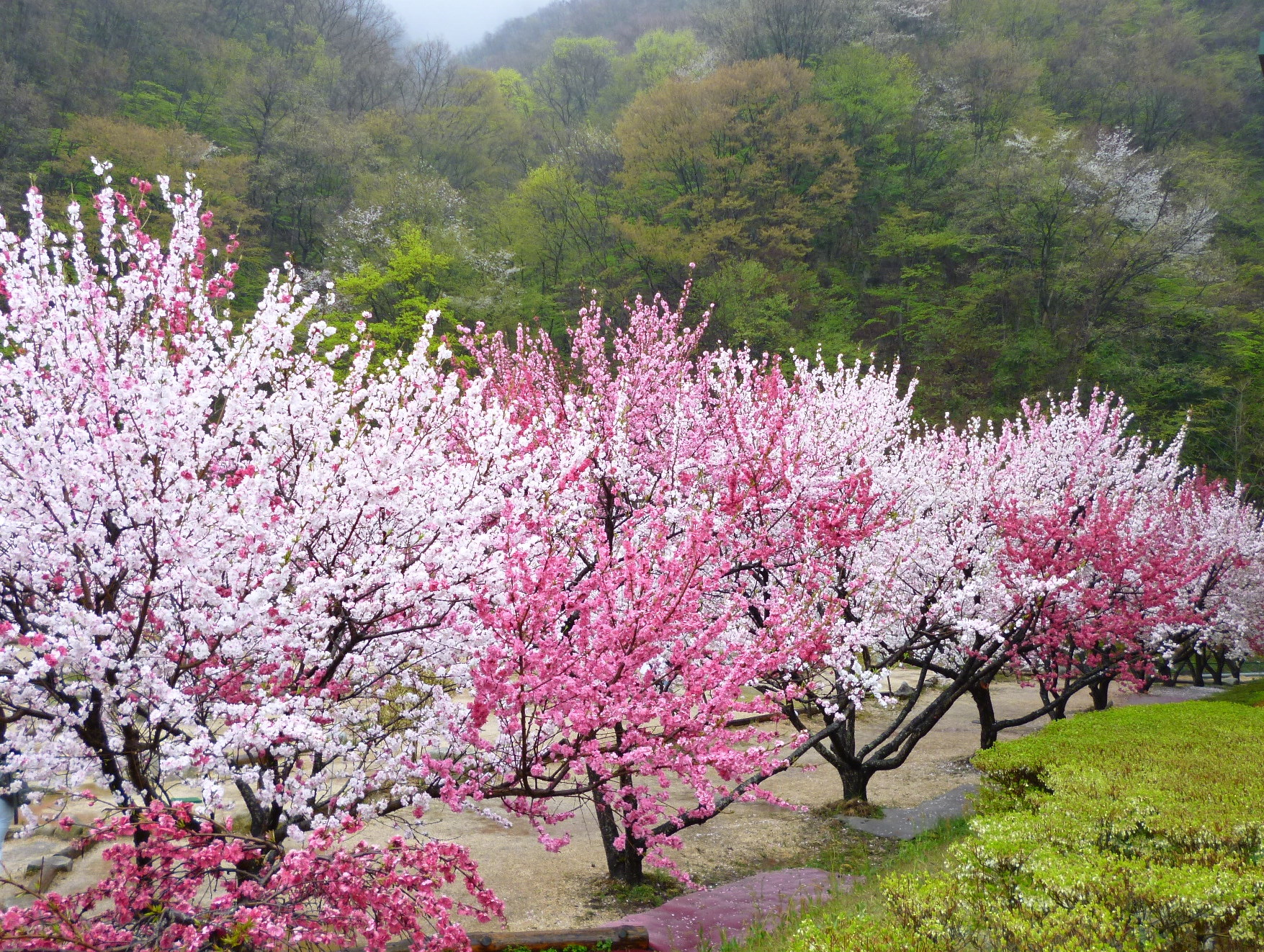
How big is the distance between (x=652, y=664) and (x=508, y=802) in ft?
4.67

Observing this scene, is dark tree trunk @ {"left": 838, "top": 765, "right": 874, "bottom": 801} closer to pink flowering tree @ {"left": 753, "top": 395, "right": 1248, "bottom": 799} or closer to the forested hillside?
pink flowering tree @ {"left": 753, "top": 395, "right": 1248, "bottom": 799}

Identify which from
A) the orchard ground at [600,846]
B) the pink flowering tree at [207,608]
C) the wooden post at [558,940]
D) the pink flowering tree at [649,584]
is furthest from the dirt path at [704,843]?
the pink flowering tree at [207,608]

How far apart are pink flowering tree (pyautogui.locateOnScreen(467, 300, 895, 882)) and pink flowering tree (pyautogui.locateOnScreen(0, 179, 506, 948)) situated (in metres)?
0.47

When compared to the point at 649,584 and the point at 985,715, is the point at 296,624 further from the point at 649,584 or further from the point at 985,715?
the point at 985,715

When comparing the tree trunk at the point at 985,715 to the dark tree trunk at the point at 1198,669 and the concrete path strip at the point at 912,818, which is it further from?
the dark tree trunk at the point at 1198,669

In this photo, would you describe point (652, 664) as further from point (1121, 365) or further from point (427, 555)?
point (1121, 365)

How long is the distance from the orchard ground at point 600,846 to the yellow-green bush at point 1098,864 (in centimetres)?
226

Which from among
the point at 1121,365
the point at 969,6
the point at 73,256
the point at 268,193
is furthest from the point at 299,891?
the point at 969,6

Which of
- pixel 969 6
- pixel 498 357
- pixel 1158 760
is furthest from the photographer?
pixel 969 6

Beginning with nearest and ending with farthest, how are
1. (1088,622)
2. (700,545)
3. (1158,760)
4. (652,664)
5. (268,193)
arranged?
(700,545)
(652,664)
(1158,760)
(1088,622)
(268,193)

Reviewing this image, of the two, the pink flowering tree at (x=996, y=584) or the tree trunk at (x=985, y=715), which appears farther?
the tree trunk at (x=985, y=715)

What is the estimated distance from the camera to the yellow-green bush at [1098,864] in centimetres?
406

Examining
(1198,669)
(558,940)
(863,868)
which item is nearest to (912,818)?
(863,868)

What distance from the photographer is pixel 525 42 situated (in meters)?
67.8
